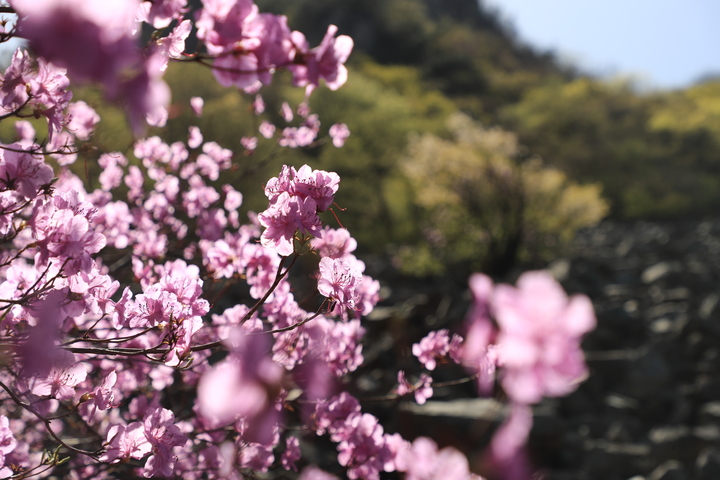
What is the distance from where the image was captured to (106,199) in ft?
9.45

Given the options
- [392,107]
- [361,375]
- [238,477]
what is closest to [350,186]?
[392,107]

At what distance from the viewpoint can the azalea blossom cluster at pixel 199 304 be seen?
2.31 feet

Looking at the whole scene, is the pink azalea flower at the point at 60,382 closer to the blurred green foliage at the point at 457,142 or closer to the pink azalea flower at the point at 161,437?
the pink azalea flower at the point at 161,437

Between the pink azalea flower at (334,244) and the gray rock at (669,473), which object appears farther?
the gray rock at (669,473)

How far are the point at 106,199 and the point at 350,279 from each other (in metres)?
2.00

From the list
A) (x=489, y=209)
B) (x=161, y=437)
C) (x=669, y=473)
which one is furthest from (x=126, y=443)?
(x=489, y=209)

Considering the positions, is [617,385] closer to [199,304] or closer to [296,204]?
[199,304]

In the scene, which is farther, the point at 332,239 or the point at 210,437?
the point at 210,437

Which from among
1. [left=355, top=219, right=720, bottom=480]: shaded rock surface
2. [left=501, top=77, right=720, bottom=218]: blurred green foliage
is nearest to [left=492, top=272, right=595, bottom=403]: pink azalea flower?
[left=355, top=219, right=720, bottom=480]: shaded rock surface

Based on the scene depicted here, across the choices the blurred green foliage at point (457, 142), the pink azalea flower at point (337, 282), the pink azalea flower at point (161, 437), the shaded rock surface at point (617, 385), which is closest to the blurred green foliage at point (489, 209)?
the blurred green foliage at point (457, 142)

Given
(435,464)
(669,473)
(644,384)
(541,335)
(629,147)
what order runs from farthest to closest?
(629,147) → (644,384) → (669,473) → (435,464) → (541,335)

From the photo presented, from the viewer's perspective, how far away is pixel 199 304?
5.63ft

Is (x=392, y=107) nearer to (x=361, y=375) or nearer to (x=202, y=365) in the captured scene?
(x=361, y=375)

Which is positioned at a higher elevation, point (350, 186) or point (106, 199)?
point (106, 199)
